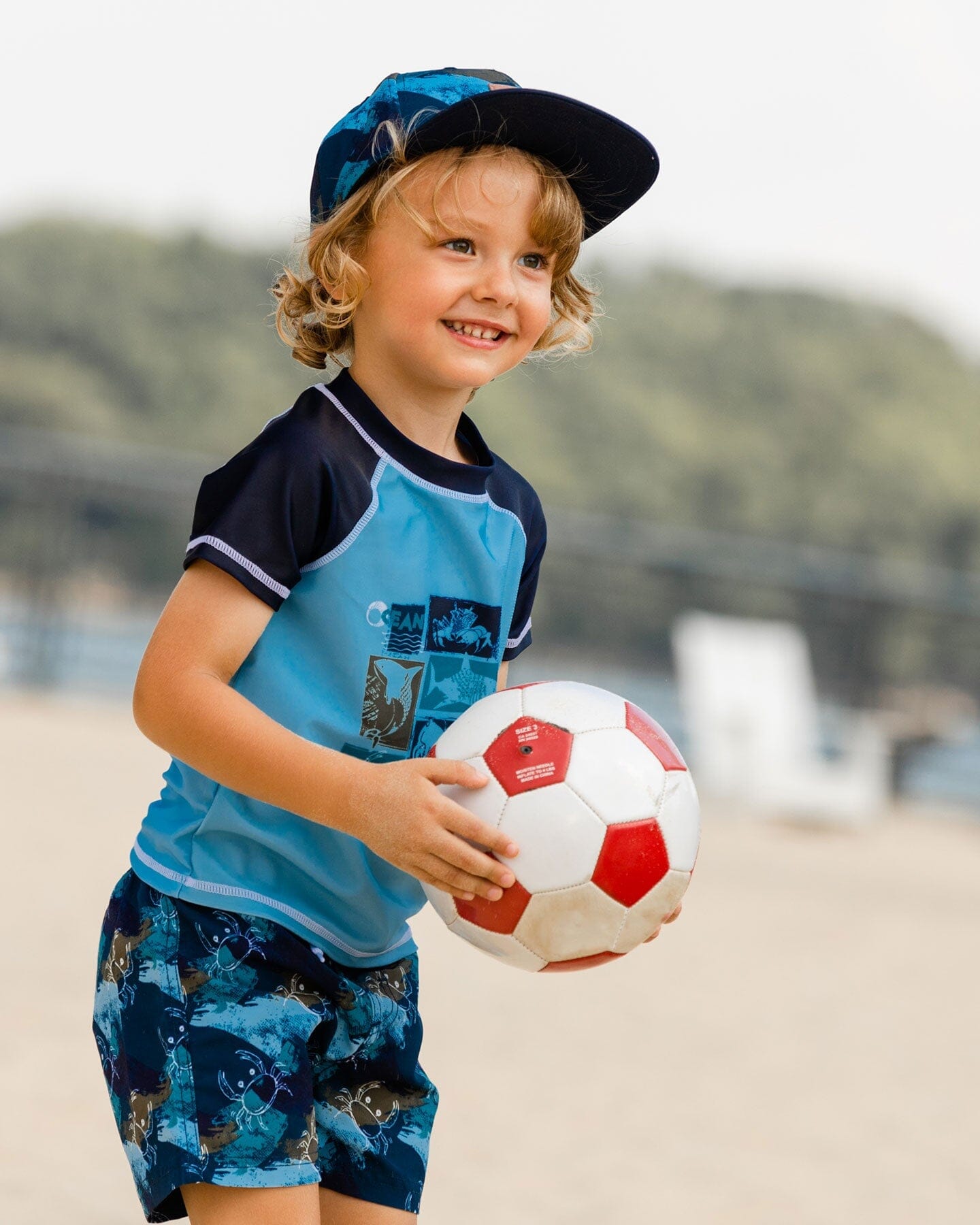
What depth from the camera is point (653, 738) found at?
2000mm

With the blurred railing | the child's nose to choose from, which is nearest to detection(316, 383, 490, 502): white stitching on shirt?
the child's nose

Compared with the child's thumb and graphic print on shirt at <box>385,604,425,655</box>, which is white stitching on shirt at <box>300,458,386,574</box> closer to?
graphic print on shirt at <box>385,604,425,655</box>

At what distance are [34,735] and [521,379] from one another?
39917 millimetres

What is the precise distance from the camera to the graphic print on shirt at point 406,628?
1.87 m

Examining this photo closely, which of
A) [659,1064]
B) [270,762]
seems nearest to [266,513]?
[270,762]

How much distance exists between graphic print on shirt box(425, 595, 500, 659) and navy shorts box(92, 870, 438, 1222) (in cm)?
40

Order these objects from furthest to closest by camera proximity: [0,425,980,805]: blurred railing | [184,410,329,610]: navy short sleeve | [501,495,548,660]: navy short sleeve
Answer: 1. [0,425,980,805]: blurred railing
2. [501,495,548,660]: navy short sleeve
3. [184,410,329,610]: navy short sleeve

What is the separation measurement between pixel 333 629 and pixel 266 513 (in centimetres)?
17

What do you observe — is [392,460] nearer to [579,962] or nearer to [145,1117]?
[579,962]

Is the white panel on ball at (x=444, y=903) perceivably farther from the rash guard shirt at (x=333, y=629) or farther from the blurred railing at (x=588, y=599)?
the blurred railing at (x=588, y=599)

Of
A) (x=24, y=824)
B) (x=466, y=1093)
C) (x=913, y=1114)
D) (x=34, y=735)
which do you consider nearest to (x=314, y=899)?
(x=466, y=1093)

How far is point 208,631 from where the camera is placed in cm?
173

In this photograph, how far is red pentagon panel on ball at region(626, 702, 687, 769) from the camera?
6.47 feet

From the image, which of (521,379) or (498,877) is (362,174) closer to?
(498,877)
